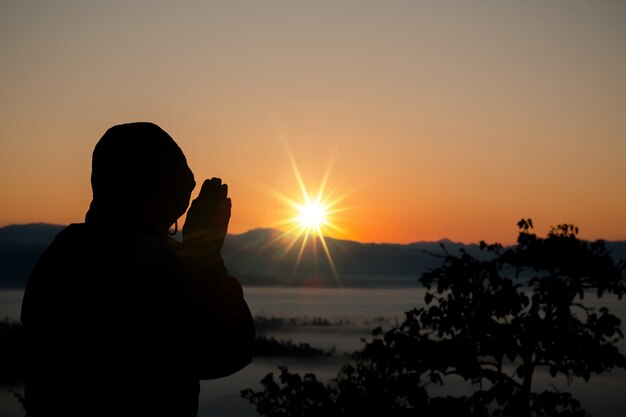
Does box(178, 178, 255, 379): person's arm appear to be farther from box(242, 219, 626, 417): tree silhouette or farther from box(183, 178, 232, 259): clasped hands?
box(242, 219, 626, 417): tree silhouette

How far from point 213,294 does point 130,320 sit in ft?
0.98

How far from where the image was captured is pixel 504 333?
1241 centimetres

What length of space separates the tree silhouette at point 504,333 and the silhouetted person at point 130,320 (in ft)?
32.9

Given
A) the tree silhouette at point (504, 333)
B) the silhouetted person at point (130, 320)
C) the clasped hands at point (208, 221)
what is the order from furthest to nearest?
the tree silhouette at point (504, 333), the clasped hands at point (208, 221), the silhouetted person at point (130, 320)

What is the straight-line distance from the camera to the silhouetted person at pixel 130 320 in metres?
2.59

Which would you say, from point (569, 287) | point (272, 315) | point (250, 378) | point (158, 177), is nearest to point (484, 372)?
point (569, 287)

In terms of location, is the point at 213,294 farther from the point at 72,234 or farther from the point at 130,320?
the point at 72,234

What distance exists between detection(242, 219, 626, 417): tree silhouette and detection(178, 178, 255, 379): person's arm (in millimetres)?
9962

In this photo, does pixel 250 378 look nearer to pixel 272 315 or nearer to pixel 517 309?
pixel 272 315

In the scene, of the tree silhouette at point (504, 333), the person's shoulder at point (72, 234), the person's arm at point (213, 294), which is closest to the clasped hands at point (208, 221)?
the person's arm at point (213, 294)

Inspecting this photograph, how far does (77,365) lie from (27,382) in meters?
0.23

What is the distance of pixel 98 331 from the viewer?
2.59 metres

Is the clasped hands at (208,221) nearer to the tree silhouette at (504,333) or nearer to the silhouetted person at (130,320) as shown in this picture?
the silhouetted person at (130,320)

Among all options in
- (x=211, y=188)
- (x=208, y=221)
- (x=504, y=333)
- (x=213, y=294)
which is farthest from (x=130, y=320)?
(x=504, y=333)
